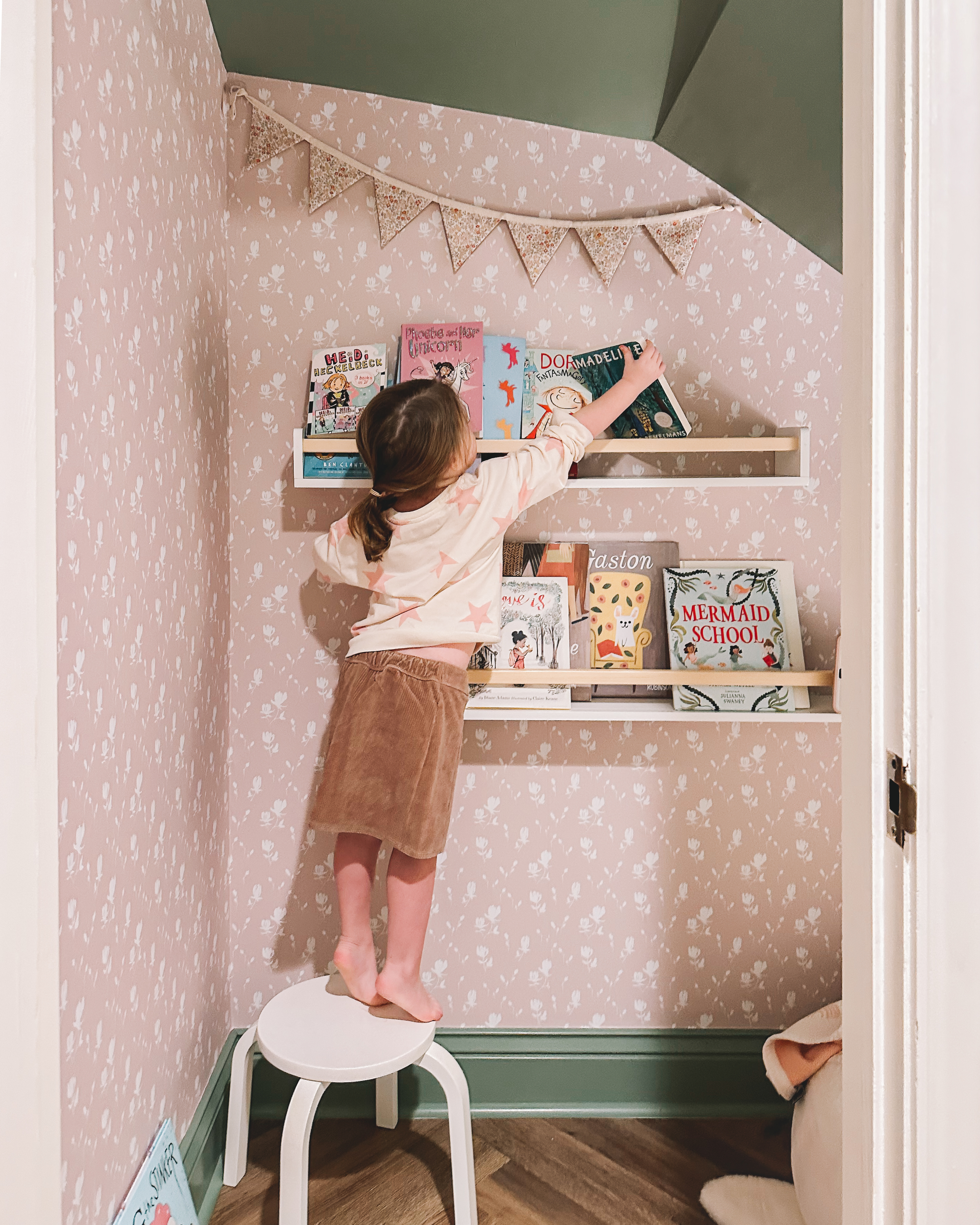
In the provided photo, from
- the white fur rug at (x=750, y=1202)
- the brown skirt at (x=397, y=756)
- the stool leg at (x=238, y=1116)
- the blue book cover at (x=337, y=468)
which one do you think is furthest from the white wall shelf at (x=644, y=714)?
the white fur rug at (x=750, y=1202)

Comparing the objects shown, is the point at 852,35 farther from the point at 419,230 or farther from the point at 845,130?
the point at 419,230

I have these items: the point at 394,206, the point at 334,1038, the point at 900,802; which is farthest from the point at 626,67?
the point at 334,1038

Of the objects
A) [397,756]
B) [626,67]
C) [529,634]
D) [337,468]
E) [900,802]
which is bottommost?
[397,756]

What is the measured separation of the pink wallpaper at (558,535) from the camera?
1.88 metres

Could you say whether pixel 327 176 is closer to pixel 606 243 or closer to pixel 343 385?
pixel 343 385

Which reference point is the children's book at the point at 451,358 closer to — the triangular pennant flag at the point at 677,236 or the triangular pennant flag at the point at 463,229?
the triangular pennant flag at the point at 463,229

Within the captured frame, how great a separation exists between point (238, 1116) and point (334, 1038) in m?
0.41

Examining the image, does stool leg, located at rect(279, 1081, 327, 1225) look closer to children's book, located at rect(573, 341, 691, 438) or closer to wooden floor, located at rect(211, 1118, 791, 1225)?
wooden floor, located at rect(211, 1118, 791, 1225)

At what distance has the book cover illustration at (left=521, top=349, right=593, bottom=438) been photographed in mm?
1792

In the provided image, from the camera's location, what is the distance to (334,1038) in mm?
1445

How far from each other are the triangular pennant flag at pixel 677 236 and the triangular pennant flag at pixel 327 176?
660 millimetres

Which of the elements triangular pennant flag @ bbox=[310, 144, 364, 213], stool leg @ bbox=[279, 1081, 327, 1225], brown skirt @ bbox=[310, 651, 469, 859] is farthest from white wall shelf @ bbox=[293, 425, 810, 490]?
stool leg @ bbox=[279, 1081, 327, 1225]

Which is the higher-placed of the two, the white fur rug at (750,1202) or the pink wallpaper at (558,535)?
the pink wallpaper at (558,535)

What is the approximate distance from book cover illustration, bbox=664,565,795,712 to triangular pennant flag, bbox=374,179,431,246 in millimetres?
970
